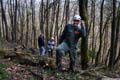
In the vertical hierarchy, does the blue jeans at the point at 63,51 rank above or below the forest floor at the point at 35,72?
above

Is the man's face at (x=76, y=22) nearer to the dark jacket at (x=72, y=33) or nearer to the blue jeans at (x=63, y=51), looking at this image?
the dark jacket at (x=72, y=33)

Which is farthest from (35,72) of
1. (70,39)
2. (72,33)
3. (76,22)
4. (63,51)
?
(76,22)

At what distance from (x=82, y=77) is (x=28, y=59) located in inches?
95.8

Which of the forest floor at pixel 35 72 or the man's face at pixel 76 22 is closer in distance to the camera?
the forest floor at pixel 35 72

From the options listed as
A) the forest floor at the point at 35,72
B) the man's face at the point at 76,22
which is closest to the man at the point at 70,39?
the man's face at the point at 76,22

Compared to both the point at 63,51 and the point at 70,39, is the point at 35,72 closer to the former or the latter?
the point at 63,51

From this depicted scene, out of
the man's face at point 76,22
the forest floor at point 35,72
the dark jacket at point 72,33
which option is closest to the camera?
the forest floor at point 35,72

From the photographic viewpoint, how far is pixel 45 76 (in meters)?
8.24

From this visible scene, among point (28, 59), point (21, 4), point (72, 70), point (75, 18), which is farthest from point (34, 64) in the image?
point (21, 4)

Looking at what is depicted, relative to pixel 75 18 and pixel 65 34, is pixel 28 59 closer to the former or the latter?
pixel 65 34

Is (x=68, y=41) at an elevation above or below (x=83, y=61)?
above

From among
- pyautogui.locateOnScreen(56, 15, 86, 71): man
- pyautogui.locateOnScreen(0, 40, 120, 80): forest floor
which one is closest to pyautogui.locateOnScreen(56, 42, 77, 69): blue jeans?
pyautogui.locateOnScreen(56, 15, 86, 71): man

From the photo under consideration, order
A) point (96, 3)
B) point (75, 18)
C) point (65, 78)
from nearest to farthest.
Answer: point (65, 78), point (75, 18), point (96, 3)

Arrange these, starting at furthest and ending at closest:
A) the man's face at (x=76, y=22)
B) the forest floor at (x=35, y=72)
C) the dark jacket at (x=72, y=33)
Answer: the dark jacket at (x=72, y=33), the man's face at (x=76, y=22), the forest floor at (x=35, y=72)
